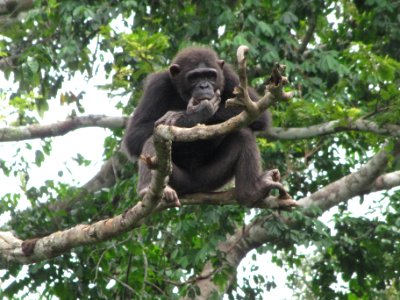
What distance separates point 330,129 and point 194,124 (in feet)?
8.22

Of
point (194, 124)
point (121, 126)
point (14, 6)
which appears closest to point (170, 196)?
point (194, 124)

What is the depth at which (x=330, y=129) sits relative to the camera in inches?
403

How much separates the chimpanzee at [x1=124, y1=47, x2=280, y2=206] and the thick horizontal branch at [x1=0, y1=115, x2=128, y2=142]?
2.28 metres

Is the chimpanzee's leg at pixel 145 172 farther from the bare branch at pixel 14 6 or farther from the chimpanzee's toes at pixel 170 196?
the bare branch at pixel 14 6

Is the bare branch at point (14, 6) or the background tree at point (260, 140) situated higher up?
the bare branch at point (14, 6)

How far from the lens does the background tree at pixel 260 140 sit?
10.3 meters

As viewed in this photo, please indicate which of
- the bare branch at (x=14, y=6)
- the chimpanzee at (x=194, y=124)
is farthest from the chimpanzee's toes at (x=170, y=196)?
the bare branch at (x=14, y=6)

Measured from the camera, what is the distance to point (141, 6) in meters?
11.3

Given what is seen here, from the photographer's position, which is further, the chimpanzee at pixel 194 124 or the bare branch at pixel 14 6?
the bare branch at pixel 14 6

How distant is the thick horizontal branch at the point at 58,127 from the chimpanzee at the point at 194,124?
2.28 meters

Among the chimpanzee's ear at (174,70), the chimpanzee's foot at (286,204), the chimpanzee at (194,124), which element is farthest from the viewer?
the chimpanzee's ear at (174,70)

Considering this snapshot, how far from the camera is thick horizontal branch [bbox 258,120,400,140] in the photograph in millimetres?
9781

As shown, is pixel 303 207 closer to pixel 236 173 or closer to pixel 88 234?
pixel 236 173

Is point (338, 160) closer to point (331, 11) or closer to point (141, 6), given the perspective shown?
point (331, 11)
